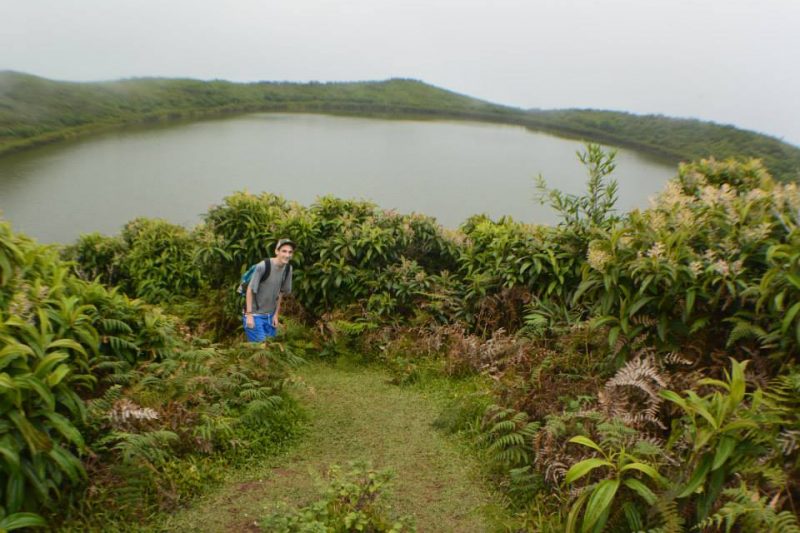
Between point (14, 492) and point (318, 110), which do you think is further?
point (318, 110)

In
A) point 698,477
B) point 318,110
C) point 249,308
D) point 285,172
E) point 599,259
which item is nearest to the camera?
point 698,477

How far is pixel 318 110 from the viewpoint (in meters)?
15.4

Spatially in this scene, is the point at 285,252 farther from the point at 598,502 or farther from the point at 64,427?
the point at 598,502

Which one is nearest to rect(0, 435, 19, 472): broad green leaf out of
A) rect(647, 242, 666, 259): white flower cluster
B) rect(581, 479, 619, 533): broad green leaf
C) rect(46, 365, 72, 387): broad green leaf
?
rect(46, 365, 72, 387): broad green leaf

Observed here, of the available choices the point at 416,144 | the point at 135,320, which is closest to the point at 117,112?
the point at 416,144

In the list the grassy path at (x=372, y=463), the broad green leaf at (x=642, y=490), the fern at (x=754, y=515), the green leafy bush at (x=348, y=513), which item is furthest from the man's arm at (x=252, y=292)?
the fern at (x=754, y=515)

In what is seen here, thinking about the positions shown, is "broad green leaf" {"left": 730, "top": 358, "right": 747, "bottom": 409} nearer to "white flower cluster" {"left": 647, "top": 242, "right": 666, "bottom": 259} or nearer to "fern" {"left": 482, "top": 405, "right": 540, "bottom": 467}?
"white flower cluster" {"left": 647, "top": 242, "right": 666, "bottom": 259}

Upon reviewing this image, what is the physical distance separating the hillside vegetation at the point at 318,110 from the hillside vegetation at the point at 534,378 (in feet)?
11.2

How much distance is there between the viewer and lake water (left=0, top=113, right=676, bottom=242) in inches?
321

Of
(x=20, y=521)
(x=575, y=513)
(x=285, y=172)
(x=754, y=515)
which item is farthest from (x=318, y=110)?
(x=754, y=515)

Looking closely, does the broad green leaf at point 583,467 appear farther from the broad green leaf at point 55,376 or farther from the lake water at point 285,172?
the lake water at point 285,172

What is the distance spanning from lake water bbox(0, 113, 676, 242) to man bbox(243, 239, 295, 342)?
290 cm

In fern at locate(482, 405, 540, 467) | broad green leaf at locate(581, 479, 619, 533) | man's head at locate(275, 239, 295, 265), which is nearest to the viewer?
broad green leaf at locate(581, 479, 619, 533)

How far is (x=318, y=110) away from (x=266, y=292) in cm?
1074
